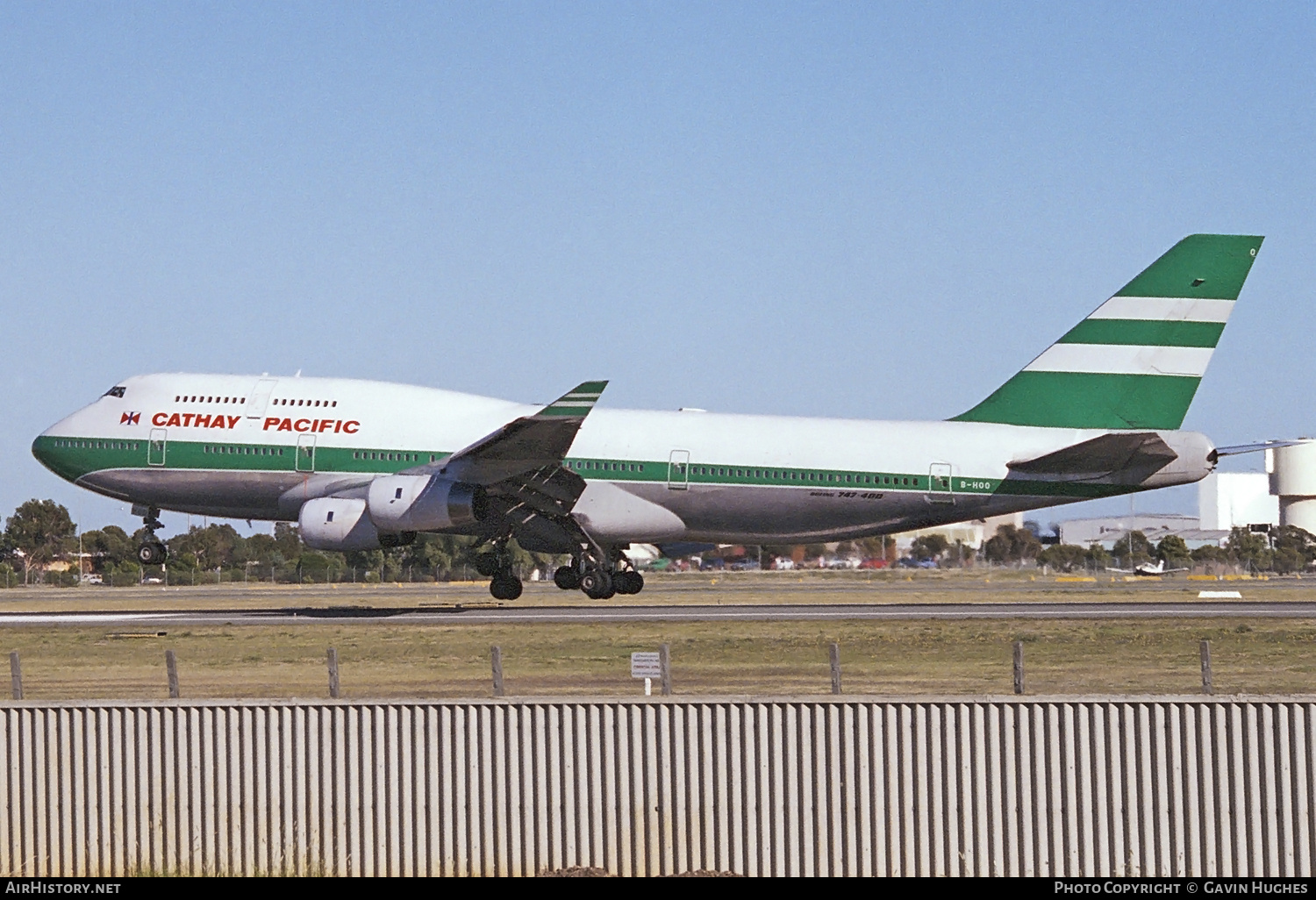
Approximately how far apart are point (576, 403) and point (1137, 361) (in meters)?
14.6

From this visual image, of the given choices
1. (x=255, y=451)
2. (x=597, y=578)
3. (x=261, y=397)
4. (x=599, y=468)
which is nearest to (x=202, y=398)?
(x=261, y=397)

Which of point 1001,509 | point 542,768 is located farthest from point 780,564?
point 542,768

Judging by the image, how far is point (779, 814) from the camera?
45.2ft

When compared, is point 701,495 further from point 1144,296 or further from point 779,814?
point 779,814

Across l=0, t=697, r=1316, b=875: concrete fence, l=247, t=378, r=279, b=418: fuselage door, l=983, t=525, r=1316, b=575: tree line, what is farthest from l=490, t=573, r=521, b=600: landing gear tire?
l=983, t=525, r=1316, b=575: tree line

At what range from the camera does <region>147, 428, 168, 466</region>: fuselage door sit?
42.7m

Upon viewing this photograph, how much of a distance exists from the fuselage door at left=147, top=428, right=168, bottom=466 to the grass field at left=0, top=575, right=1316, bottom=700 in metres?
7.05

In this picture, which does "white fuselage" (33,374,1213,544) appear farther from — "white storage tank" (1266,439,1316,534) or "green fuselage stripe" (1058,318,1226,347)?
"white storage tank" (1266,439,1316,534)

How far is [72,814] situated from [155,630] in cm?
2224

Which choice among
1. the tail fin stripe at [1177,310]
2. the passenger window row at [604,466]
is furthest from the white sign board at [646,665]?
the tail fin stripe at [1177,310]

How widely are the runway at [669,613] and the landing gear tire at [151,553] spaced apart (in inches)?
56.5

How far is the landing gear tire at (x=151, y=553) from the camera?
43.4 meters

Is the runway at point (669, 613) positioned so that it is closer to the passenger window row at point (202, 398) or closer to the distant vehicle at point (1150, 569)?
the passenger window row at point (202, 398)
